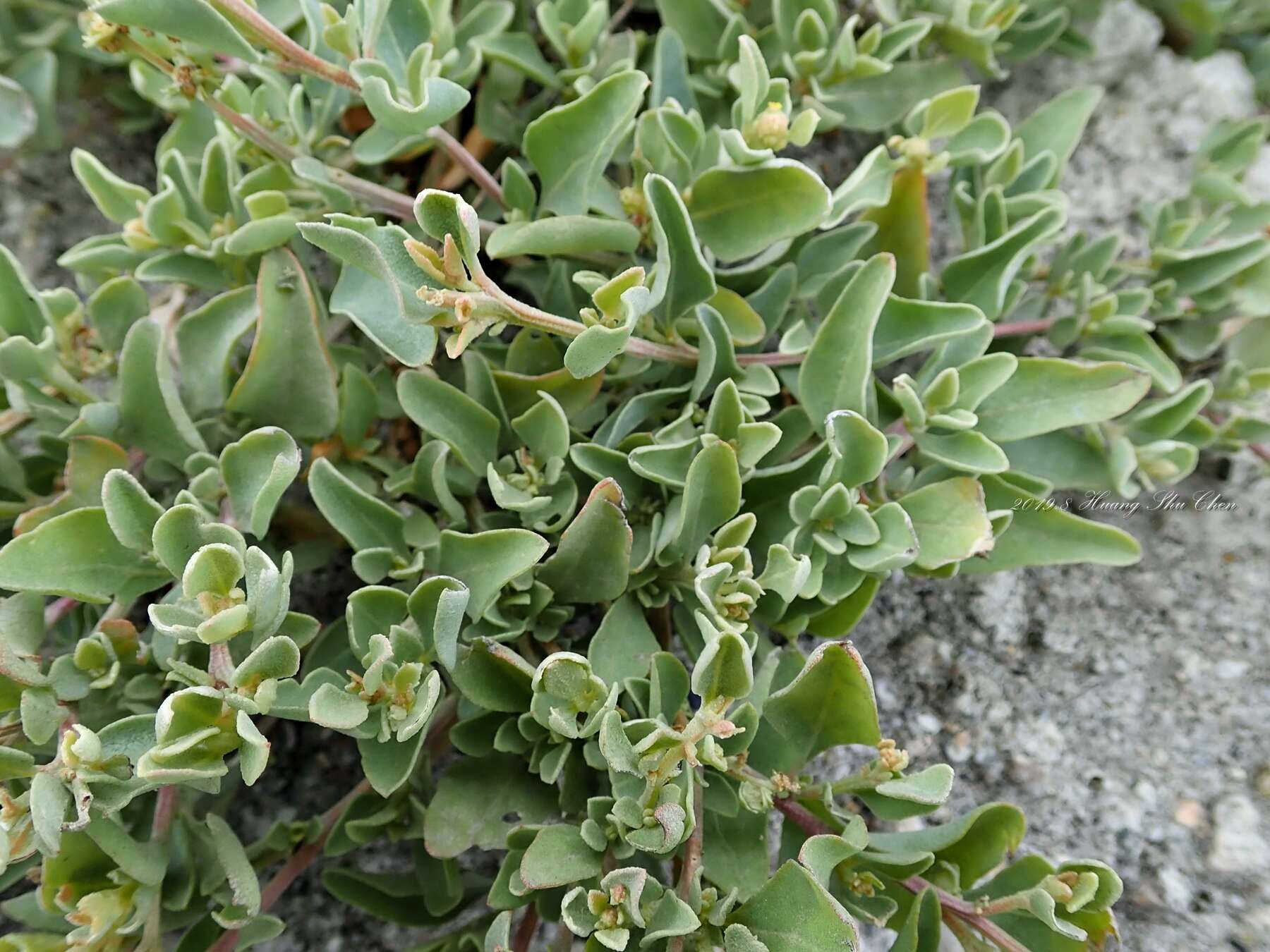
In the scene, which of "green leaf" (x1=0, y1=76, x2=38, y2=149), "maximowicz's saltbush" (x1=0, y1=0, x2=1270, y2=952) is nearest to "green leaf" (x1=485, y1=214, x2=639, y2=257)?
"maximowicz's saltbush" (x1=0, y1=0, x2=1270, y2=952)

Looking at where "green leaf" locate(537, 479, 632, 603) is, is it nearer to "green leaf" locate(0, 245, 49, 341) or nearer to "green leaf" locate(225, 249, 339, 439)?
"green leaf" locate(225, 249, 339, 439)

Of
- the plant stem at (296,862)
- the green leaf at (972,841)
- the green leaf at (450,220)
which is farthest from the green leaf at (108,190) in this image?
the green leaf at (972,841)

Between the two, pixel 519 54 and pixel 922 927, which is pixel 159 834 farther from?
pixel 519 54

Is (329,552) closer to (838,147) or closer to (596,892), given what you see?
(596,892)

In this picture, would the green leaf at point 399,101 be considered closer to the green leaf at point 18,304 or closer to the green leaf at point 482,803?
the green leaf at point 18,304

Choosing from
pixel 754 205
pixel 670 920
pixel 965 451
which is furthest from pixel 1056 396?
pixel 670 920

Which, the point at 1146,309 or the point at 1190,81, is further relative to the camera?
the point at 1190,81

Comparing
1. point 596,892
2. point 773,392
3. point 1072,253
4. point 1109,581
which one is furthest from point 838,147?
point 596,892
